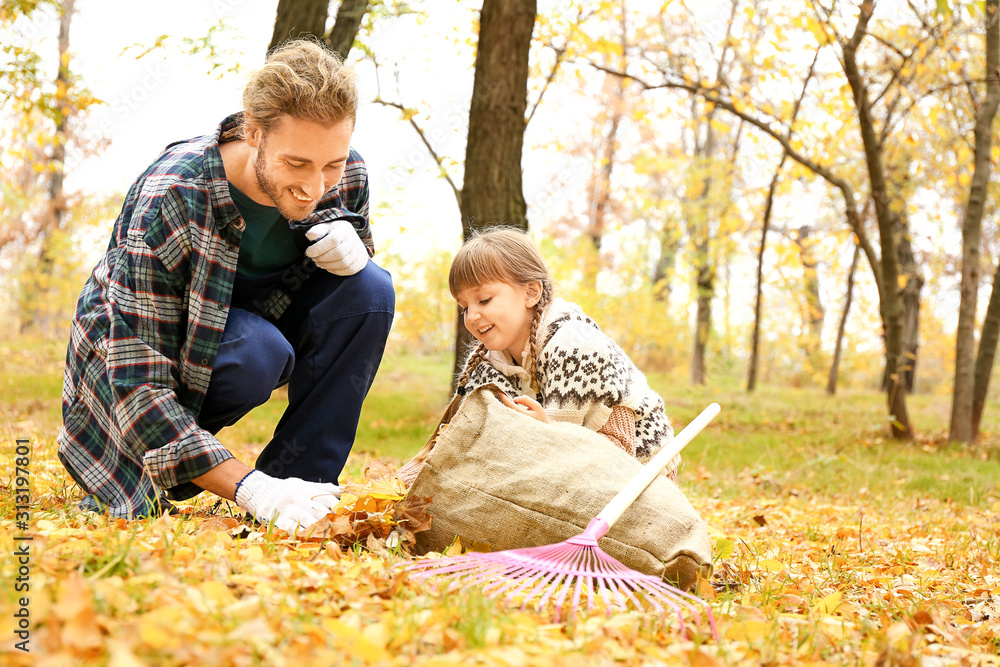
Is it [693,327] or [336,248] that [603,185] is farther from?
[336,248]

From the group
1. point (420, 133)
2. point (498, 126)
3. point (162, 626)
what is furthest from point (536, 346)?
point (420, 133)

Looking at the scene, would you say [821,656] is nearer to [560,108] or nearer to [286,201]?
[286,201]

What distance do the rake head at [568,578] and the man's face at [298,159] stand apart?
1.19 metres

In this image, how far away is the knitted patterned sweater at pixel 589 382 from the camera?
7.80 ft

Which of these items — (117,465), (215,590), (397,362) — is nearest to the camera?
(215,590)

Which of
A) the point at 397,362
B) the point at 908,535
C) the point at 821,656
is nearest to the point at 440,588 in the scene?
the point at 821,656

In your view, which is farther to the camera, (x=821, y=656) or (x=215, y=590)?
(x=821, y=656)

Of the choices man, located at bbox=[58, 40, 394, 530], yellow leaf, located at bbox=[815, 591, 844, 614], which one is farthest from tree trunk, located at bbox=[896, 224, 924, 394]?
yellow leaf, located at bbox=[815, 591, 844, 614]

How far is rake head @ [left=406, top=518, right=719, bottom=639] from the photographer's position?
154cm

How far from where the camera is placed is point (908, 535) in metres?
2.98

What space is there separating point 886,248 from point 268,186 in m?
5.61

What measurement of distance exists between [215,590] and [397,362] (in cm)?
993

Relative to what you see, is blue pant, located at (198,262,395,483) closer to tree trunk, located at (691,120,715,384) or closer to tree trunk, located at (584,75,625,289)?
tree trunk, located at (691,120,715,384)

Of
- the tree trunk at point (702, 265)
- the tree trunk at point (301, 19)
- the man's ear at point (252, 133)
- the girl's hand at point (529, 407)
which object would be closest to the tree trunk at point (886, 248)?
the tree trunk at point (301, 19)
